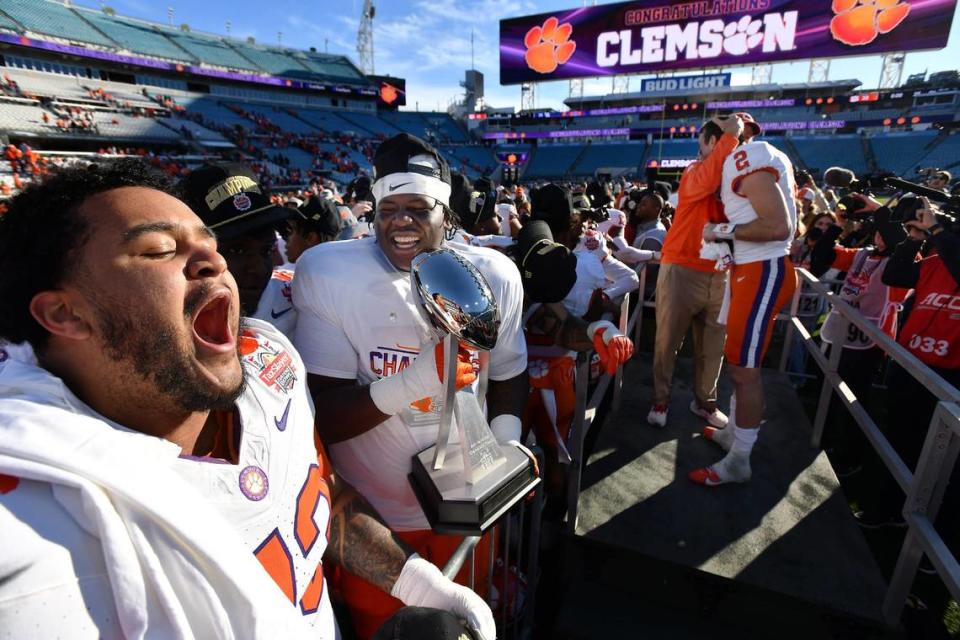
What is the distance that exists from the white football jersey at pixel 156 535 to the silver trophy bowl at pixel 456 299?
517mm

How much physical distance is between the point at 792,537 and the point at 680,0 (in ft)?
142

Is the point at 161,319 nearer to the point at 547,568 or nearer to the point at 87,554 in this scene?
the point at 87,554

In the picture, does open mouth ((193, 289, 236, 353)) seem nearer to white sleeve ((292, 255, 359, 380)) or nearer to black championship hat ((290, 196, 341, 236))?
white sleeve ((292, 255, 359, 380))

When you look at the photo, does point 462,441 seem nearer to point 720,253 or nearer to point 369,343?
point 369,343

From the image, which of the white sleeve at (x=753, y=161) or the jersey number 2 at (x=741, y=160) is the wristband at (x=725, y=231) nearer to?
the white sleeve at (x=753, y=161)

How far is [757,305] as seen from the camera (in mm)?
2797

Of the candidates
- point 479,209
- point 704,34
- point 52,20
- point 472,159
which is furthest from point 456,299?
point 472,159

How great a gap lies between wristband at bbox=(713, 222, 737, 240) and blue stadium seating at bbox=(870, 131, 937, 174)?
162ft

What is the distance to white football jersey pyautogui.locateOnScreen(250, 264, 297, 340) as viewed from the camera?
187 cm

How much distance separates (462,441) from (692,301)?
277cm

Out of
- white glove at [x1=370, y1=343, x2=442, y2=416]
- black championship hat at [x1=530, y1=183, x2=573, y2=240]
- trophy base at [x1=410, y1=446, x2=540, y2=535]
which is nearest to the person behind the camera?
trophy base at [x1=410, y1=446, x2=540, y2=535]

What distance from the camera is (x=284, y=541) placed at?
3.58 ft

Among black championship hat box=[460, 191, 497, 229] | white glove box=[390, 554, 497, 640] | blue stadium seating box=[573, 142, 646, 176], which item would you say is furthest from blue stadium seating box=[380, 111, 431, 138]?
white glove box=[390, 554, 497, 640]

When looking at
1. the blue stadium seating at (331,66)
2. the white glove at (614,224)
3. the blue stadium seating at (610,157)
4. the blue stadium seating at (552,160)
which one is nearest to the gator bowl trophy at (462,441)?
the white glove at (614,224)
